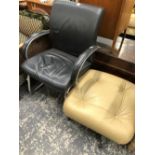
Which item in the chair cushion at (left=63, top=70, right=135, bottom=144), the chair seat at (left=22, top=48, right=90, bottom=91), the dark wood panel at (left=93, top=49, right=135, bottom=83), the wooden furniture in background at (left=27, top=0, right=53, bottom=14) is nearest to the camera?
the chair cushion at (left=63, top=70, right=135, bottom=144)

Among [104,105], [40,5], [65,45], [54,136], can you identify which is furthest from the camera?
[40,5]

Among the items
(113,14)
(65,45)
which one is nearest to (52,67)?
(65,45)

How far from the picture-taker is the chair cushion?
1.13 metres

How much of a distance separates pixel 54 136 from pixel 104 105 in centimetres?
53

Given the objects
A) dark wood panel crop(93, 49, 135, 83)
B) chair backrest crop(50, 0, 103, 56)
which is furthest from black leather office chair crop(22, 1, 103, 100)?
dark wood panel crop(93, 49, 135, 83)

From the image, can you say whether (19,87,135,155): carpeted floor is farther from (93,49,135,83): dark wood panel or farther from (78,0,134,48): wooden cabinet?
(78,0,134,48): wooden cabinet

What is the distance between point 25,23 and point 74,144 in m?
1.25

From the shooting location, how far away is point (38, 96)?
176 cm

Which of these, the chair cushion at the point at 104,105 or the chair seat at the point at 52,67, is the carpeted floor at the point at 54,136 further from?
the chair seat at the point at 52,67

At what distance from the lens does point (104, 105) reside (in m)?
1.24

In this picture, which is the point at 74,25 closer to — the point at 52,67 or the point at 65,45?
the point at 65,45
